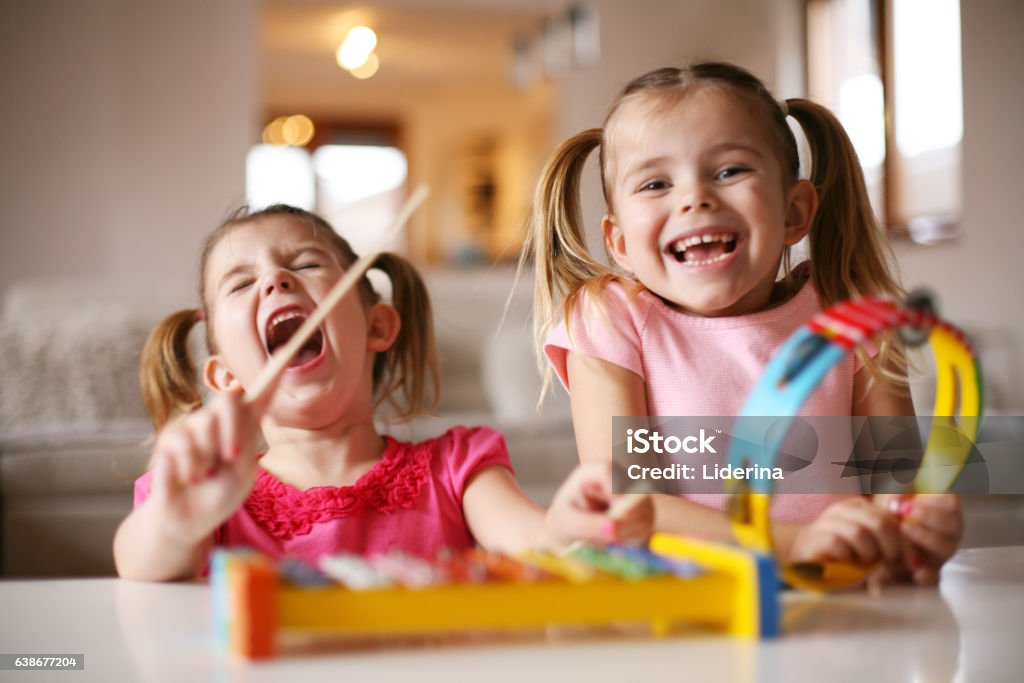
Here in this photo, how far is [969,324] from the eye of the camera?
308 cm

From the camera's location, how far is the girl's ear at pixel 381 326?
1.02 meters

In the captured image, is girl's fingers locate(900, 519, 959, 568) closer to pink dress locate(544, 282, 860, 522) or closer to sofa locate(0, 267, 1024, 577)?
pink dress locate(544, 282, 860, 522)

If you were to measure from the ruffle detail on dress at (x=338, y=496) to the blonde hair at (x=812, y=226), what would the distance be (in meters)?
0.16

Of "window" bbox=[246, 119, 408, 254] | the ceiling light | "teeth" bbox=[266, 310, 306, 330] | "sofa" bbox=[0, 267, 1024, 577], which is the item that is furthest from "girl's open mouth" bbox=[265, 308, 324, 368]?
"window" bbox=[246, 119, 408, 254]

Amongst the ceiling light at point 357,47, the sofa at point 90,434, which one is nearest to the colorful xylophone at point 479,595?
the sofa at point 90,434

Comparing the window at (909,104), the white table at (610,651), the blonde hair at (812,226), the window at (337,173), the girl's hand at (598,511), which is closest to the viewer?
the white table at (610,651)

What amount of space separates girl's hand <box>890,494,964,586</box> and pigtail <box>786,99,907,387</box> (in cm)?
28

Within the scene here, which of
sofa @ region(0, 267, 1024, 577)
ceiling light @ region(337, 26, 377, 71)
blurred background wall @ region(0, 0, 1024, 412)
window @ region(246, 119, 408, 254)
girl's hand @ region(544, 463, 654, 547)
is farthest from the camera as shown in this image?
window @ region(246, 119, 408, 254)

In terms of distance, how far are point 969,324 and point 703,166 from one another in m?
2.56

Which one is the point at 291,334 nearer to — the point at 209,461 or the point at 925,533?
the point at 209,461

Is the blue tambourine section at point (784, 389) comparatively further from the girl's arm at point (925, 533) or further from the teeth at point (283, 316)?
the teeth at point (283, 316)

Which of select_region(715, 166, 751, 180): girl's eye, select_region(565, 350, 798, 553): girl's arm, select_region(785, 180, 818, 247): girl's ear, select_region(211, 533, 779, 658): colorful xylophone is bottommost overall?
select_region(211, 533, 779, 658): colorful xylophone

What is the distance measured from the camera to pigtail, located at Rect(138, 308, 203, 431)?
3.50ft

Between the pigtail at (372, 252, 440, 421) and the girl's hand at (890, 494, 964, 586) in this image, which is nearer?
the girl's hand at (890, 494, 964, 586)
